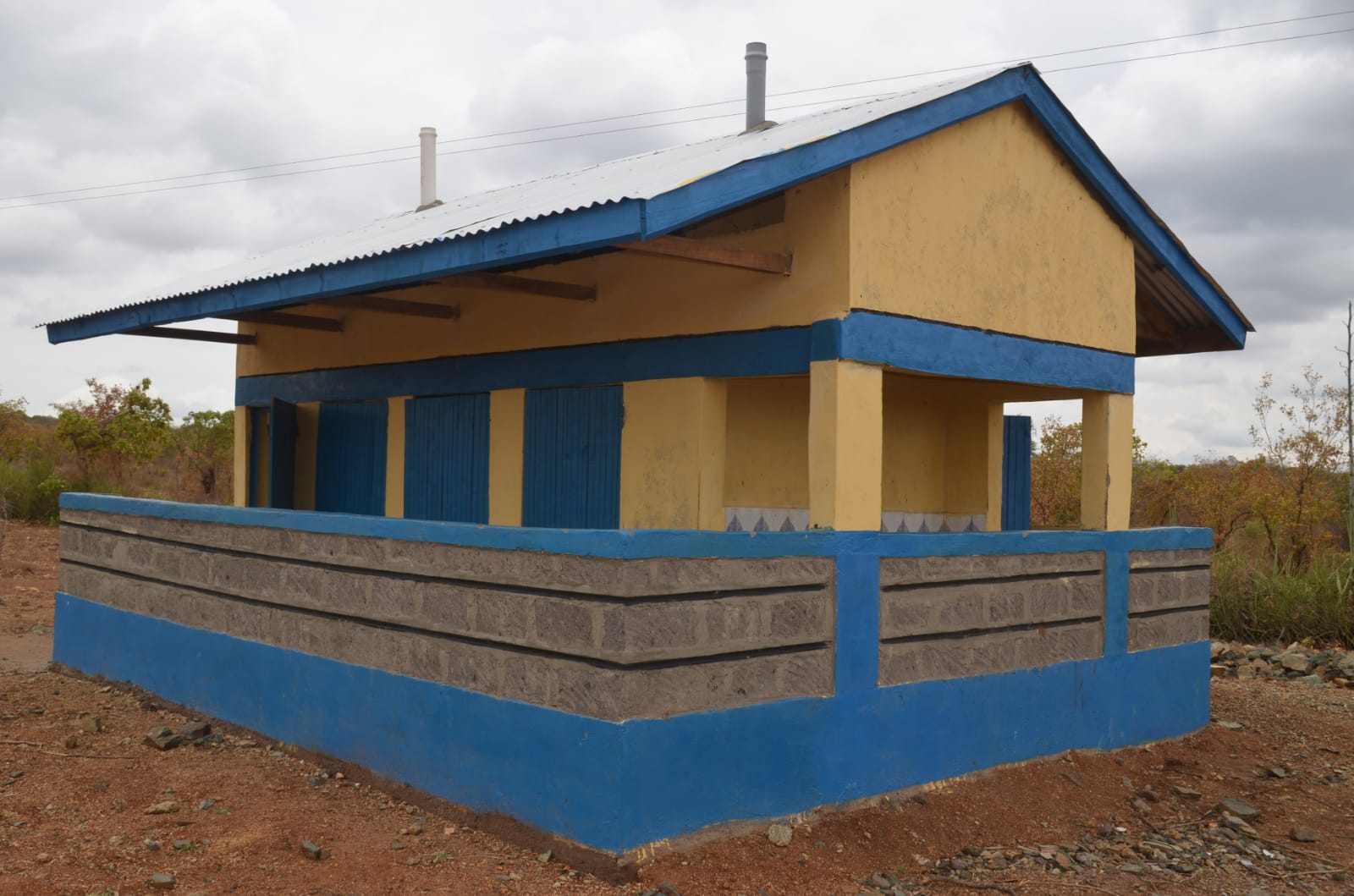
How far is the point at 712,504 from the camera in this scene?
7.30 metres

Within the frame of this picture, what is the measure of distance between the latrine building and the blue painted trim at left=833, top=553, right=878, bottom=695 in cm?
2

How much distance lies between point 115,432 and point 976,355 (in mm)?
21197

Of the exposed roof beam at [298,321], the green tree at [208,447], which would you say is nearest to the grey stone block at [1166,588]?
the exposed roof beam at [298,321]

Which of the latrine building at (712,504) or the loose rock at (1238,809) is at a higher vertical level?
the latrine building at (712,504)

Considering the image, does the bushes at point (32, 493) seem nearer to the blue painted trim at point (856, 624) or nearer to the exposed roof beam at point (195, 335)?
the exposed roof beam at point (195, 335)

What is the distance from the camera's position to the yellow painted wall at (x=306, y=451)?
11047 mm

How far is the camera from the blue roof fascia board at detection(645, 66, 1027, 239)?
5680 mm

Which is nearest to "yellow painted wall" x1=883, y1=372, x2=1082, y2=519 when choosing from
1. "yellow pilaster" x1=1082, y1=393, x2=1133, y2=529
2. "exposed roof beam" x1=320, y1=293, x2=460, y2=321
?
"yellow pilaster" x1=1082, y1=393, x2=1133, y2=529

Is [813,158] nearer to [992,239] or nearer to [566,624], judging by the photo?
[992,239]

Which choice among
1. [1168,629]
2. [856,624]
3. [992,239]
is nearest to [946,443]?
[1168,629]

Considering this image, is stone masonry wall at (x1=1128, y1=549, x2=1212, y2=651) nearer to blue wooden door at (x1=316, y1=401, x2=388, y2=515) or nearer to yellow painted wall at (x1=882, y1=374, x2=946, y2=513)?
yellow painted wall at (x1=882, y1=374, x2=946, y2=513)

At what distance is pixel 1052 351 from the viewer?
27.0 feet

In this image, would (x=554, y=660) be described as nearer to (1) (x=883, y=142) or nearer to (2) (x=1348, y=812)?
(1) (x=883, y=142)

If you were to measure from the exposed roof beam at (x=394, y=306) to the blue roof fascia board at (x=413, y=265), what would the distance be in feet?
1.47
